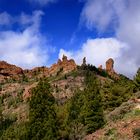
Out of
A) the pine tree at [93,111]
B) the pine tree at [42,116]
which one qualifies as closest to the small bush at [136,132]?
the pine tree at [93,111]

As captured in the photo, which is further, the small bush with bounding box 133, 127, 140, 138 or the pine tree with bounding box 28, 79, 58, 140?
the pine tree with bounding box 28, 79, 58, 140

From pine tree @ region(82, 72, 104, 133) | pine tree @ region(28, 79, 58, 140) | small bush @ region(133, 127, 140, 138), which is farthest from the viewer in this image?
pine tree @ region(82, 72, 104, 133)

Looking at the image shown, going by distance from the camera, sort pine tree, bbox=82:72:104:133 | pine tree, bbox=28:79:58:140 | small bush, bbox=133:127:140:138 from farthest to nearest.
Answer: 1. pine tree, bbox=82:72:104:133
2. pine tree, bbox=28:79:58:140
3. small bush, bbox=133:127:140:138

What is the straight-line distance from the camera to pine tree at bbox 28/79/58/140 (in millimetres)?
52969

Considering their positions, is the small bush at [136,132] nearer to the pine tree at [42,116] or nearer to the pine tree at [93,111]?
the pine tree at [93,111]

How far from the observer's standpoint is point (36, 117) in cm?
5447

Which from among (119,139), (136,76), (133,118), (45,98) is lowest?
(119,139)

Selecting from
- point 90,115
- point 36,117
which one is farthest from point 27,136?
point 90,115

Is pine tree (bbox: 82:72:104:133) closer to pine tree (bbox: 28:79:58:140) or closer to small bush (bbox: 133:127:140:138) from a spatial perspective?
pine tree (bbox: 28:79:58:140)

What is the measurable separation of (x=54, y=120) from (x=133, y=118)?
16.3 m

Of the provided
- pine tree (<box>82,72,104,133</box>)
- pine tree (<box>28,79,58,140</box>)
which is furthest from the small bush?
pine tree (<box>28,79,58,140</box>)

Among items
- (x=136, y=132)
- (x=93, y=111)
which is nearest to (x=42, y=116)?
(x=93, y=111)

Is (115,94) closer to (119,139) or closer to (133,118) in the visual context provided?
(133,118)

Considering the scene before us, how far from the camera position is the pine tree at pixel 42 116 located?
5297 cm
